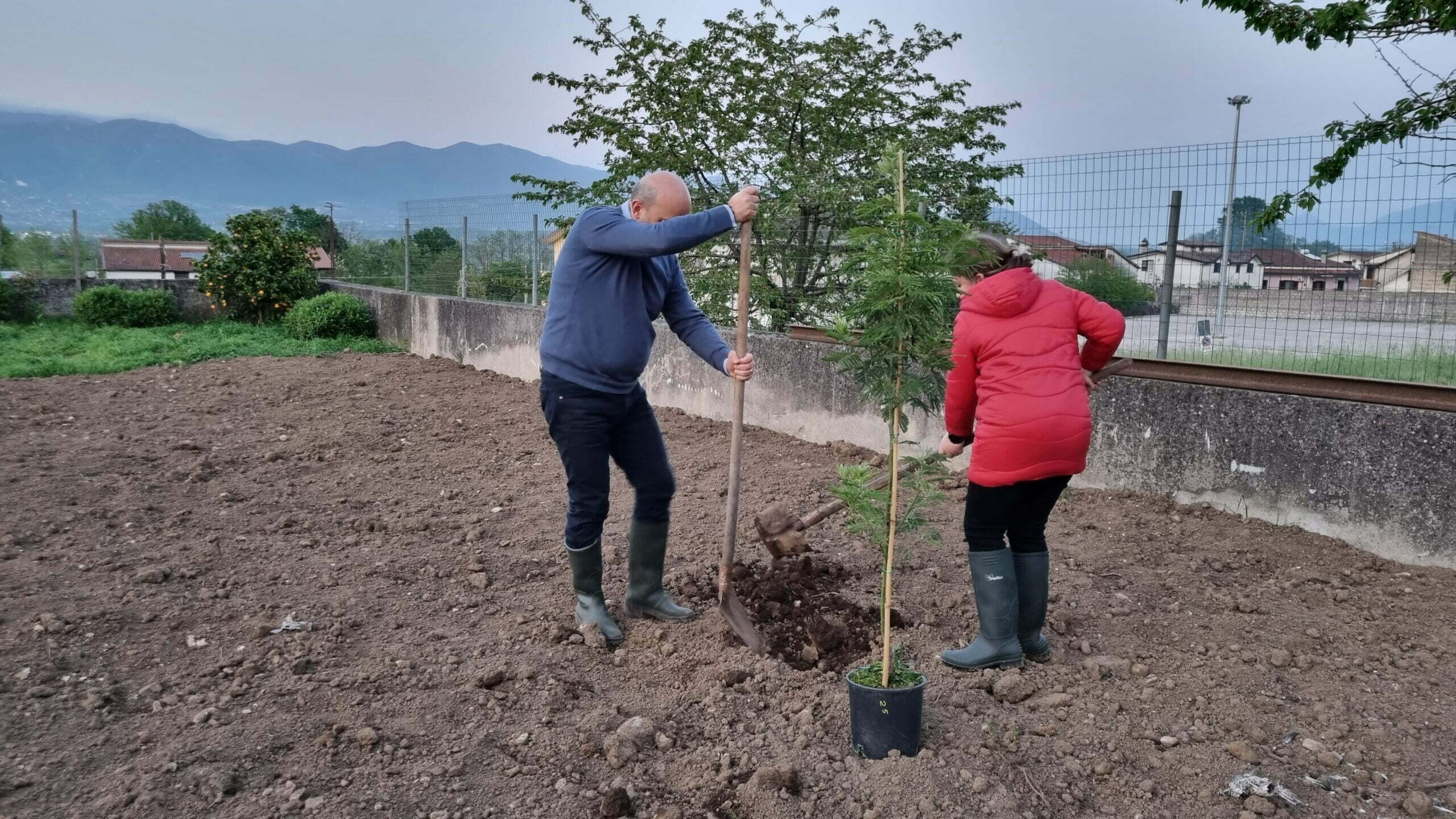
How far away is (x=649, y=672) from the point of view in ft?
11.0

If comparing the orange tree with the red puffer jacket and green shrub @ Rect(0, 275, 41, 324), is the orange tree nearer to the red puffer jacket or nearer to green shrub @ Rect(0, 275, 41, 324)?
green shrub @ Rect(0, 275, 41, 324)

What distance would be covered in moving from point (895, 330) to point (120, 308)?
16.7 m

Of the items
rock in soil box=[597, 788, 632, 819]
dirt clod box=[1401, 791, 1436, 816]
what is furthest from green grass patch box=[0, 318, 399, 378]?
dirt clod box=[1401, 791, 1436, 816]

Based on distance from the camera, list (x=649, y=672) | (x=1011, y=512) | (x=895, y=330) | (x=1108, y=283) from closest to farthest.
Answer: (x=895, y=330) → (x=1011, y=512) → (x=649, y=672) → (x=1108, y=283)

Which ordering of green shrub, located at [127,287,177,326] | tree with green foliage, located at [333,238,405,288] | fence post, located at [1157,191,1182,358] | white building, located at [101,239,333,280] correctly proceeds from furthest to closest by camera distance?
white building, located at [101,239,333,280], green shrub, located at [127,287,177,326], tree with green foliage, located at [333,238,405,288], fence post, located at [1157,191,1182,358]

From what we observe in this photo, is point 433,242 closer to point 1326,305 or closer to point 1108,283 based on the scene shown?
point 1108,283

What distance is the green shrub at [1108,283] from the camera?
5680 mm

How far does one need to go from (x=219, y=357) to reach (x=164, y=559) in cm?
883

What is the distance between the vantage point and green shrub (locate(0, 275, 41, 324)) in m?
15.2

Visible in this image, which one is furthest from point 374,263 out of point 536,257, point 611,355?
point 611,355

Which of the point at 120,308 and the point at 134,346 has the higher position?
the point at 120,308

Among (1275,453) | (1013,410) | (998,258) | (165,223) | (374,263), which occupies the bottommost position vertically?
(1275,453)

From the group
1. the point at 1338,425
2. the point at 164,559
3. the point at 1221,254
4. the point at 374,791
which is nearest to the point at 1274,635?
the point at 1338,425

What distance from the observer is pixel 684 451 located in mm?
6832
